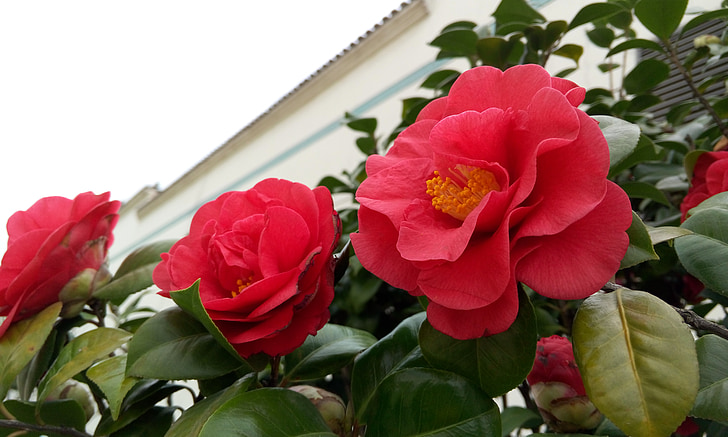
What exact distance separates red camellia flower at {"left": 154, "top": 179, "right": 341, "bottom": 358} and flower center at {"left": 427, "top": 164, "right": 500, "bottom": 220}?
0.10m

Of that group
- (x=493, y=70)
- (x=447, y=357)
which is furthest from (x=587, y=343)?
(x=493, y=70)

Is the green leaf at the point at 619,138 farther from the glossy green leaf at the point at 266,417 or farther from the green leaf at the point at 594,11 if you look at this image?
the green leaf at the point at 594,11

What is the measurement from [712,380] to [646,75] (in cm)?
61

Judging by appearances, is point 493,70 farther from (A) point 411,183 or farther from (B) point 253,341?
(B) point 253,341

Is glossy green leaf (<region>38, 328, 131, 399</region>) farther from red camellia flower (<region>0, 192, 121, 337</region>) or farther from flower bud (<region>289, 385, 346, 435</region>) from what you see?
flower bud (<region>289, 385, 346, 435</region>)

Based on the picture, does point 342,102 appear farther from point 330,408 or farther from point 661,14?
point 330,408

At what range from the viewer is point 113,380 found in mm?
373

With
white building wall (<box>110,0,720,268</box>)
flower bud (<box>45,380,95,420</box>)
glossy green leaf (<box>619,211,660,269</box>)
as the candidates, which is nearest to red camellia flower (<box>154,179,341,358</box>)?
glossy green leaf (<box>619,211,660,269</box>)

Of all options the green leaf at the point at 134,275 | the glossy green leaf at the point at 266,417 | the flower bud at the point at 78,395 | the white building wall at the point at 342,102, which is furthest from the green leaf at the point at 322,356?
the white building wall at the point at 342,102

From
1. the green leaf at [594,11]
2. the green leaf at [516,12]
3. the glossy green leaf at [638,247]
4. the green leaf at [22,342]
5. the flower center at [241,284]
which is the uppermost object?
the green leaf at [22,342]

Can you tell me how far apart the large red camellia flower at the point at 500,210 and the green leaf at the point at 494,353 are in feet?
0.13

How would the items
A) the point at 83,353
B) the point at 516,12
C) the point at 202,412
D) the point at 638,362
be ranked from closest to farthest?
the point at 638,362 → the point at 202,412 → the point at 83,353 → the point at 516,12

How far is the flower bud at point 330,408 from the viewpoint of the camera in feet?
1.24

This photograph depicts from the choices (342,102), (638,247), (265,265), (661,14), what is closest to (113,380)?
(265,265)
